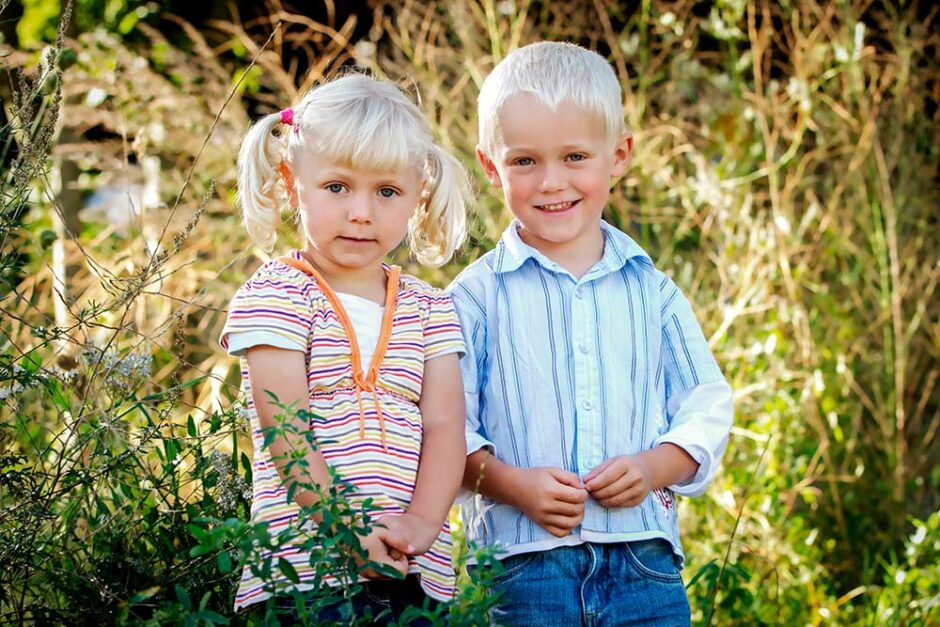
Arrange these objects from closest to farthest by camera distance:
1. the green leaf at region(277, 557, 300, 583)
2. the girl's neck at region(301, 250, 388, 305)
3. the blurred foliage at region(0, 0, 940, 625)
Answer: the green leaf at region(277, 557, 300, 583), the girl's neck at region(301, 250, 388, 305), the blurred foliage at region(0, 0, 940, 625)

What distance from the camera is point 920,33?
5.25m

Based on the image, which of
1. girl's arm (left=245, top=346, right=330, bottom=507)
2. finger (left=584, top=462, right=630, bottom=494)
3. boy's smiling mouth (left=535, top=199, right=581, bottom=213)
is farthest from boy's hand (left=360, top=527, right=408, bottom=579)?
boy's smiling mouth (left=535, top=199, right=581, bottom=213)

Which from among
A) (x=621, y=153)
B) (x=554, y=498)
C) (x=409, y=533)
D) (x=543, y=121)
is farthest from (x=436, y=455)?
(x=621, y=153)

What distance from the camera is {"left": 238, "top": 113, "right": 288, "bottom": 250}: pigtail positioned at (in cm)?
239

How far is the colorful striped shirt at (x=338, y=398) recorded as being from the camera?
2.15 meters

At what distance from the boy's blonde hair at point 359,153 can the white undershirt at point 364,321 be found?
0.26 metres

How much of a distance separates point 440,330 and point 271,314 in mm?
365

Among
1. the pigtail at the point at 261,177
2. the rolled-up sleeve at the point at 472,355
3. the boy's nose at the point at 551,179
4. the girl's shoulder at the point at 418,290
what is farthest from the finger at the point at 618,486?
the pigtail at the point at 261,177

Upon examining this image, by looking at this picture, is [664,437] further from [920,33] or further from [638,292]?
[920,33]

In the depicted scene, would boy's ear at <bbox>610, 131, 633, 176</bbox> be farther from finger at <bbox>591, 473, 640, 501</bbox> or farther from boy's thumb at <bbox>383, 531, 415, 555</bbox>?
boy's thumb at <bbox>383, 531, 415, 555</bbox>

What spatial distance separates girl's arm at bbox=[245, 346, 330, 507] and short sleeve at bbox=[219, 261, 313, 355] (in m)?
0.02

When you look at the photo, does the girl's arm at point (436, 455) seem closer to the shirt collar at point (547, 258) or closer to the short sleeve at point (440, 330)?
the short sleeve at point (440, 330)

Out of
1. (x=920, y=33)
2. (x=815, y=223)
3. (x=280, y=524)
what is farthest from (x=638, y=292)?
(x=920, y=33)

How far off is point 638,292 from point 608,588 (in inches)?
25.0
